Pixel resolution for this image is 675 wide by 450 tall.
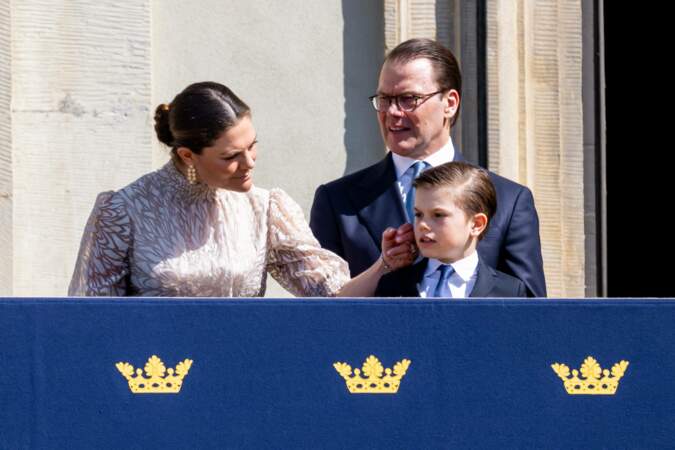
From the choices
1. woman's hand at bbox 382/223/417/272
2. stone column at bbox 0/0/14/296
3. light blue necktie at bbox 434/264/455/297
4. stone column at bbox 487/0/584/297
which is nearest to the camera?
woman's hand at bbox 382/223/417/272

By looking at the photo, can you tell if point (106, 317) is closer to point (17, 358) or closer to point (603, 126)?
point (17, 358)

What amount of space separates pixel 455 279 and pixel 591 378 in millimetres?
732

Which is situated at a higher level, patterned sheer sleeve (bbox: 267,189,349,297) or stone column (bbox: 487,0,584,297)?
stone column (bbox: 487,0,584,297)

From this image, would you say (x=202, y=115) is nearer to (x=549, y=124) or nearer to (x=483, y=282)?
(x=483, y=282)

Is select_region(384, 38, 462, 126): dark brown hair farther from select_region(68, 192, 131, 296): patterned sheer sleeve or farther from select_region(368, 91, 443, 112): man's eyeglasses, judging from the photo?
select_region(68, 192, 131, 296): patterned sheer sleeve

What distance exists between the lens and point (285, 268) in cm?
382

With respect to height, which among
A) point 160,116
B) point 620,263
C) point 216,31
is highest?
point 216,31

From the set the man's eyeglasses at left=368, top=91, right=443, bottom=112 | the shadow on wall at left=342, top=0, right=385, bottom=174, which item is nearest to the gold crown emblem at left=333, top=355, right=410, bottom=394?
the man's eyeglasses at left=368, top=91, right=443, bottom=112

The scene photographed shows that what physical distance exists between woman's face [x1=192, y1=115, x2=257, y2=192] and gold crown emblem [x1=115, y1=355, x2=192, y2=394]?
72 cm

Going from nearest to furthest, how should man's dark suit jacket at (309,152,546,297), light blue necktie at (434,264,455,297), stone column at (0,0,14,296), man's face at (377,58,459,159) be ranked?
light blue necktie at (434,264,455,297) → man's dark suit jacket at (309,152,546,297) → man's face at (377,58,459,159) → stone column at (0,0,14,296)

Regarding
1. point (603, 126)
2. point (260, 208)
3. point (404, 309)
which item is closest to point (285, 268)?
point (260, 208)

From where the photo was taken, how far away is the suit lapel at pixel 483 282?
3676mm

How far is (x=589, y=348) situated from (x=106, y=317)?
3.05 ft

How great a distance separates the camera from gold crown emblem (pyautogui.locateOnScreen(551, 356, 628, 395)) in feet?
9.96
